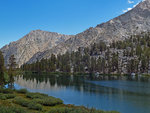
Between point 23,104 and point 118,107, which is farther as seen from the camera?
point 118,107

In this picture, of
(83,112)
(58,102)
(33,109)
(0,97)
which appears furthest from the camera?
(58,102)

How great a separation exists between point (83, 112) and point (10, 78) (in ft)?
199

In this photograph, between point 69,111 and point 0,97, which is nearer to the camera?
point 69,111

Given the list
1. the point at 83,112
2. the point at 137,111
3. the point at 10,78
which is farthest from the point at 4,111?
the point at 10,78

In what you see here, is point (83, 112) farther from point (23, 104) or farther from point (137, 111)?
point (137, 111)

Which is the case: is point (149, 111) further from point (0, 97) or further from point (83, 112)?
point (0, 97)

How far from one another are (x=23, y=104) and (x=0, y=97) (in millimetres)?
9210

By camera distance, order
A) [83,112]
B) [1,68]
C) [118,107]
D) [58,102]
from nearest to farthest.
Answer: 1. [83,112]
2. [58,102]
3. [118,107]
4. [1,68]

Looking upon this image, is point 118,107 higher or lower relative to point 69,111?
lower

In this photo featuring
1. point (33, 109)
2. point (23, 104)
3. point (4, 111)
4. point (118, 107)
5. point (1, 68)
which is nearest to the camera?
point (4, 111)

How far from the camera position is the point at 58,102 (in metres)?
49.1

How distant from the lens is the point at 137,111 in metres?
Answer: 49.8

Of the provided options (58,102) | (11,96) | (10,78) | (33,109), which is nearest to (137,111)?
(58,102)

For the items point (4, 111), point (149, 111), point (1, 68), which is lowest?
point (149, 111)
